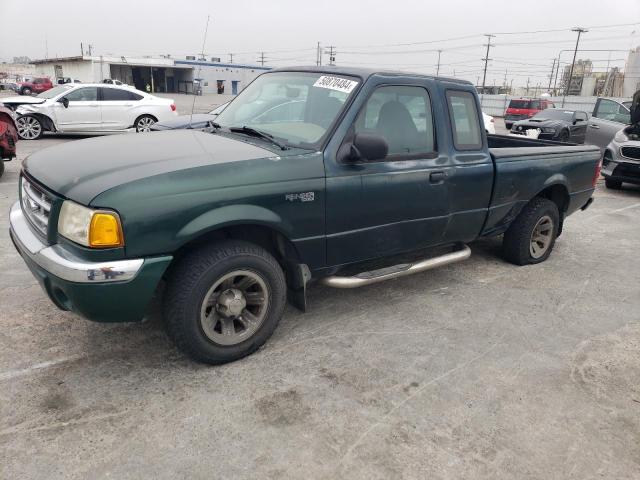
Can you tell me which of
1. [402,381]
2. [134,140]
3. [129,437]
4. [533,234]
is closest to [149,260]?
[129,437]

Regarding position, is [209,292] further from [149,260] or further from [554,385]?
[554,385]

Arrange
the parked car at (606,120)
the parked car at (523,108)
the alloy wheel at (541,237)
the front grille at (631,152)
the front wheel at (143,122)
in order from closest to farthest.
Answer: the alloy wheel at (541,237) → the front grille at (631,152) → the parked car at (606,120) → the front wheel at (143,122) → the parked car at (523,108)

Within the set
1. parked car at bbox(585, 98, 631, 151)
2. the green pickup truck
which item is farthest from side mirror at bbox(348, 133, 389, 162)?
parked car at bbox(585, 98, 631, 151)

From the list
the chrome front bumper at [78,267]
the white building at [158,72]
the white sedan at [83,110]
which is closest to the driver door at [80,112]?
the white sedan at [83,110]

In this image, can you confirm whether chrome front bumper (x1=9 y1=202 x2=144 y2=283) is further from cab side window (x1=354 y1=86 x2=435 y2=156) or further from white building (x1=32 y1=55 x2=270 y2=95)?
white building (x1=32 y1=55 x2=270 y2=95)

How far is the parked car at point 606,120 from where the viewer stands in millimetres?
12016

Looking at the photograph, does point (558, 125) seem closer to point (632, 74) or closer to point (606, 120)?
point (606, 120)

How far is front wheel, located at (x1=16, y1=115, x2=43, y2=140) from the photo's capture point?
12.9m

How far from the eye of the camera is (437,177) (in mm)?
3961

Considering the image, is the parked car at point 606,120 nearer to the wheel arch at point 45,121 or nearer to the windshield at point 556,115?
the windshield at point 556,115

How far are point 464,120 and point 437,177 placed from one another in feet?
2.24

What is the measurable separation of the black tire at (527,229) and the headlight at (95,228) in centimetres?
391

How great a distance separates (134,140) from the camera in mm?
3635

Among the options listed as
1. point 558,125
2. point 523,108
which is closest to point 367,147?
point 558,125
